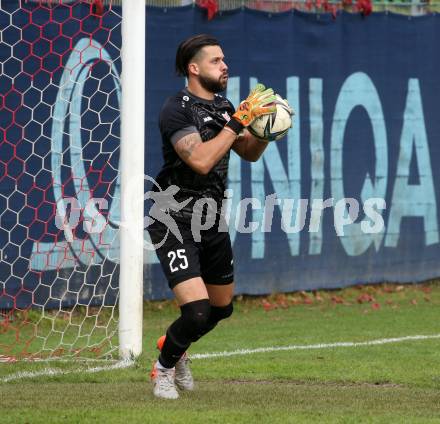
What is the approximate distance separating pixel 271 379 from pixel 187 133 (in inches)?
80.3

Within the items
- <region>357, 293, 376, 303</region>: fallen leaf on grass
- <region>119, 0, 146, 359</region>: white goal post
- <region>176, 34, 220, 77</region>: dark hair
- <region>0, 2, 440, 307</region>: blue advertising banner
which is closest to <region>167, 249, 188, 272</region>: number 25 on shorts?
<region>176, 34, 220, 77</region>: dark hair

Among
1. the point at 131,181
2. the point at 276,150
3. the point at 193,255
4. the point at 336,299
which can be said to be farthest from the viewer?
the point at 336,299

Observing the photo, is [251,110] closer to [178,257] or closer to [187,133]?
[187,133]

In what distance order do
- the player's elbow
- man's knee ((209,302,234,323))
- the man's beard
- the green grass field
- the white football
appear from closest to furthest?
the green grass field, the player's elbow, the white football, the man's beard, man's knee ((209,302,234,323))

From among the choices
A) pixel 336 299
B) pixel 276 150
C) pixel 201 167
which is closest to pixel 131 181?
pixel 201 167

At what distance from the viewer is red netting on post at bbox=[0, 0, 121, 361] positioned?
33.5 feet

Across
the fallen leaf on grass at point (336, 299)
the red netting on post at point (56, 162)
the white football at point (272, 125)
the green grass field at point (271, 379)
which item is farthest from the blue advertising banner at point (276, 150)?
the white football at point (272, 125)

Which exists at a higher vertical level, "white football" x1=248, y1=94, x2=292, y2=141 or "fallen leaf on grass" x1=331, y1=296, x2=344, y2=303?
"white football" x1=248, y1=94, x2=292, y2=141

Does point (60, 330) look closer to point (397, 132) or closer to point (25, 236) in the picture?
point (25, 236)

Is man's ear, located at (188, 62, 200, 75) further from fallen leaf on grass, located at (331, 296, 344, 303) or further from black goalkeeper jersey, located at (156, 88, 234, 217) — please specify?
fallen leaf on grass, located at (331, 296, 344, 303)

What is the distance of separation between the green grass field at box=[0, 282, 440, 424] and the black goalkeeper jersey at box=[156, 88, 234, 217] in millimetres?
1251

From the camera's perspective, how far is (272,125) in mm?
7133

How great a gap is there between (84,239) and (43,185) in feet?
2.00

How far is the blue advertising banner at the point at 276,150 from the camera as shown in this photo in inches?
406
